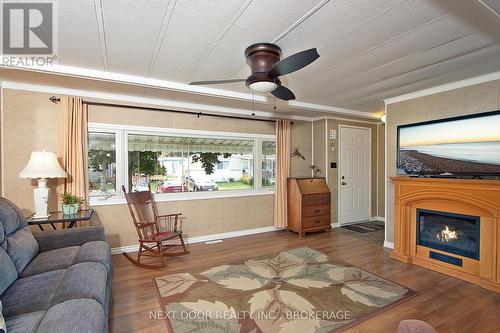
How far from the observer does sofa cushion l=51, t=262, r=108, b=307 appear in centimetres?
145

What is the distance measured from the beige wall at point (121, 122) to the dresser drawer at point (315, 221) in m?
0.70

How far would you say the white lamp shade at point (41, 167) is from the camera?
271 cm

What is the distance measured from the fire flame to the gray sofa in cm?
373

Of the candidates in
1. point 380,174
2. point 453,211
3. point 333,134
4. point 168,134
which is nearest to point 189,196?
point 168,134

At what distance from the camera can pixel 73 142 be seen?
3.26 metres

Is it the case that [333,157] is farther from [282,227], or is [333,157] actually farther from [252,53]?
[252,53]

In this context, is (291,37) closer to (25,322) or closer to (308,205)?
(25,322)

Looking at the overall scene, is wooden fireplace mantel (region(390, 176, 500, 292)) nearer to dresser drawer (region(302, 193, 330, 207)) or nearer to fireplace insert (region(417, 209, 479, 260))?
fireplace insert (region(417, 209, 479, 260))

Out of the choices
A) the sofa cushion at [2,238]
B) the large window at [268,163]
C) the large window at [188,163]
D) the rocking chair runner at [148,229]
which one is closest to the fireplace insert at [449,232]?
the large window at [268,163]

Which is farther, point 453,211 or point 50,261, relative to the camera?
point 453,211

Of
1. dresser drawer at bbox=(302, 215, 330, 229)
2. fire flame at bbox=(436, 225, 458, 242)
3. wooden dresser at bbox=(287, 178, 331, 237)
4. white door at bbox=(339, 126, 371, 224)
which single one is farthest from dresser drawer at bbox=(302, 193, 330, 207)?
fire flame at bbox=(436, 225, 458, 242)

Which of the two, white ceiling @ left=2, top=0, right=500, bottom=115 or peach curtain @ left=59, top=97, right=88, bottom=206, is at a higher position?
white ceiling @ left=2, top=0, right=500, bottom=115

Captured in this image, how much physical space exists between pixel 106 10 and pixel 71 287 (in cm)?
192

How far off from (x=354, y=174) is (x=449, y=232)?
8.00 feet
